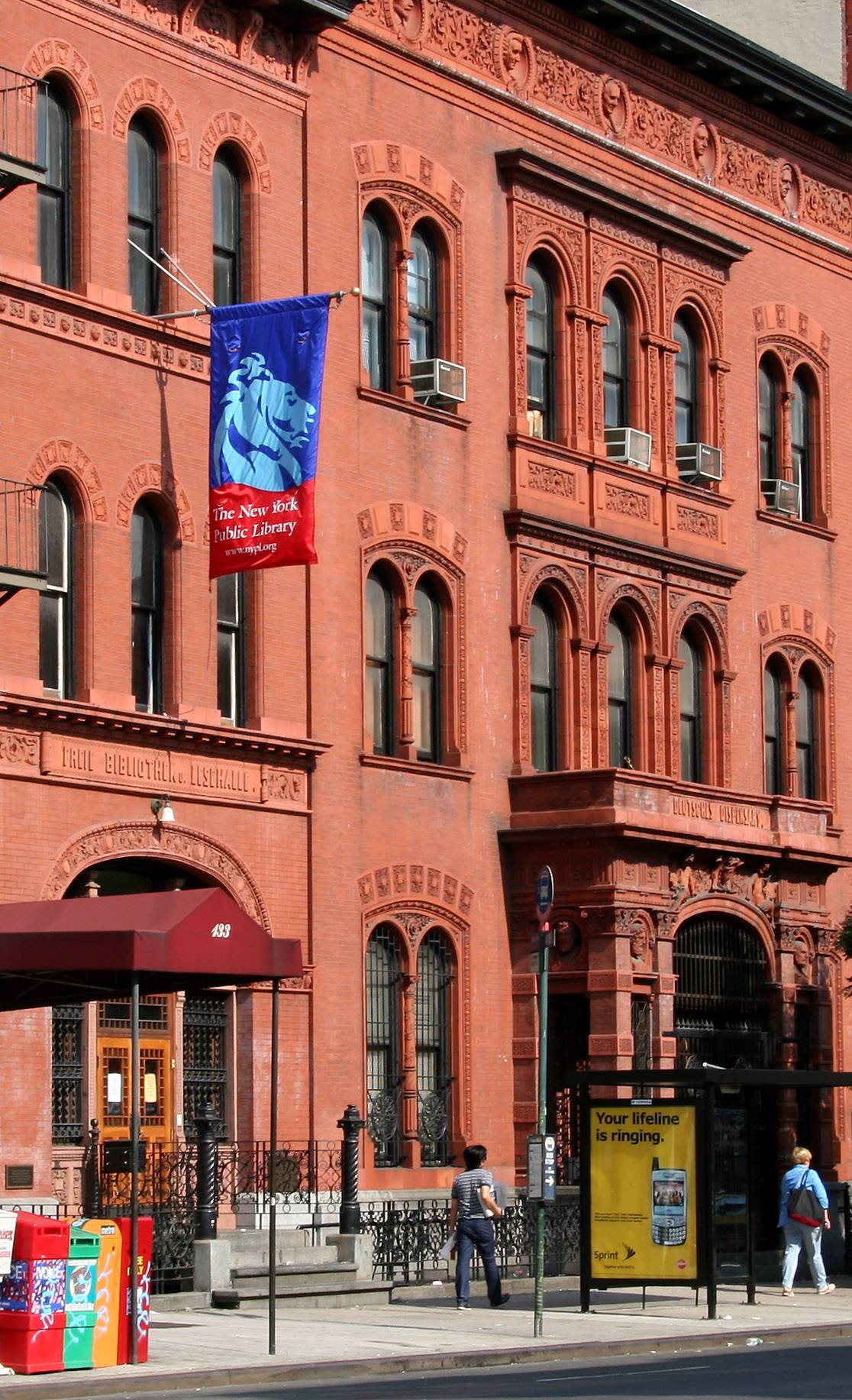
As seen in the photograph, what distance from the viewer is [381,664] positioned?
3534 cm

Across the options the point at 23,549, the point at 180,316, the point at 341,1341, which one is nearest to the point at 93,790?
the point at 23,549

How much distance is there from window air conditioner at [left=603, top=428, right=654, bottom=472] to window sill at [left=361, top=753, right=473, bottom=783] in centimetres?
567

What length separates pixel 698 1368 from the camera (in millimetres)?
21953

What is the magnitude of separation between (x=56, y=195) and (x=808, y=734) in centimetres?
1726

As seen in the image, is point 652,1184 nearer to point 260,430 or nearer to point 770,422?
point 260,430

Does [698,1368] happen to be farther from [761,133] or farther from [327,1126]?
[761,133]

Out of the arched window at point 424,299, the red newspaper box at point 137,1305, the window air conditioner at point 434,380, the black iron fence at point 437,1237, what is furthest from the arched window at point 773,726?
the red newspaper box at point 137,1305

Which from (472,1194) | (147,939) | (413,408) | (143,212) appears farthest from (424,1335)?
(413,408)

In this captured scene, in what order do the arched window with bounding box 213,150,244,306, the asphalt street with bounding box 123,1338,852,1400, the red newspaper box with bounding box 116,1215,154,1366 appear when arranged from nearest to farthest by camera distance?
the asphalt street with bounding box 123,1338,852,1400 < the red newspaper box with bounding box 116,1215,154,1366 < the arched window with bounding box 213,150,244,306

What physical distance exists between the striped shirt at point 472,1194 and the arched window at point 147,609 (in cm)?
678

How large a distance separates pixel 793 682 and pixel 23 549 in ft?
54.4

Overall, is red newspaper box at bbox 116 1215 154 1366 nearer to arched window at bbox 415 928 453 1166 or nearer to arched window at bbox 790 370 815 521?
arched window at bbox 415 928 453 1166

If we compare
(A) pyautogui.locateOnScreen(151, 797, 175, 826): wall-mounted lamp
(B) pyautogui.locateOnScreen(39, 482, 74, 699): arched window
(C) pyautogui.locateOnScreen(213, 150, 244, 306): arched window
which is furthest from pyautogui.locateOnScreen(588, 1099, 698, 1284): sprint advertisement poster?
(C) pyautogui.locateOnScreen(213, 150, 244, 306): arched window

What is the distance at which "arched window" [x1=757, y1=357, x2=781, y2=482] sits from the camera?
141ft
